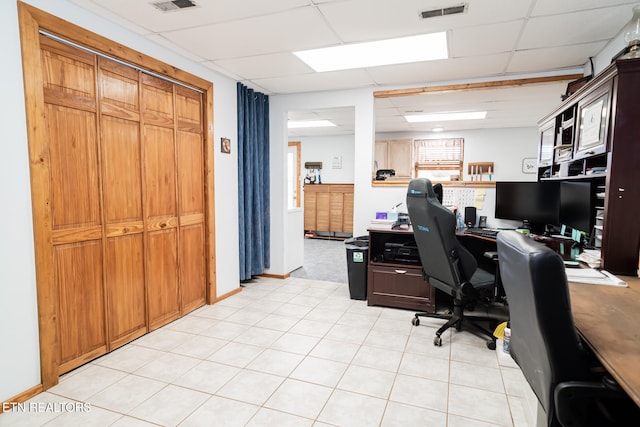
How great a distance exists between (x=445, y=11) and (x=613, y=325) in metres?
2.14

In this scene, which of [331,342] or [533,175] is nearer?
[331,342]

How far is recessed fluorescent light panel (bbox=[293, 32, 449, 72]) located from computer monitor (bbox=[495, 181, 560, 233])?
1508 millimetres

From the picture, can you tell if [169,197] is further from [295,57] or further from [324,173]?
[324,173]

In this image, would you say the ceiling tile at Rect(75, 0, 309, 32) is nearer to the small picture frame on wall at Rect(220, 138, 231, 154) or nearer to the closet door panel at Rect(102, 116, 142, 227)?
the closet door panel at Rect(102, 116, 142, 227)

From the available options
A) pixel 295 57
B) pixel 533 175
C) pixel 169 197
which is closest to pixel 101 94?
pixel 169 197

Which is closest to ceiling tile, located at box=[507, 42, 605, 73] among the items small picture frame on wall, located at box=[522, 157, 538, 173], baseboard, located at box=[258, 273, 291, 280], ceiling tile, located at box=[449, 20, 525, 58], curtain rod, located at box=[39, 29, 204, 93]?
ceiling tile, located at box=[449, 20, 525, 58]

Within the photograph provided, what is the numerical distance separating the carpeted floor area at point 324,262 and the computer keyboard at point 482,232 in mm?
1739

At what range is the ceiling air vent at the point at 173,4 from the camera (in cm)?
229

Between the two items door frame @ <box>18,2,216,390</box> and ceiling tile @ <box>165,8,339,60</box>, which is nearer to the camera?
door frame @ <box>18,2,216,390</box>

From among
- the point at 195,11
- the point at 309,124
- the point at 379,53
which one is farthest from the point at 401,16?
the point at 309,124

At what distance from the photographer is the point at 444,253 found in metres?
2.66

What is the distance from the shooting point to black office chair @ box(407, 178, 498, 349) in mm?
2641

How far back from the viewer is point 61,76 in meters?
2.26

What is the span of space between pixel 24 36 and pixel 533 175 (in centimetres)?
799
